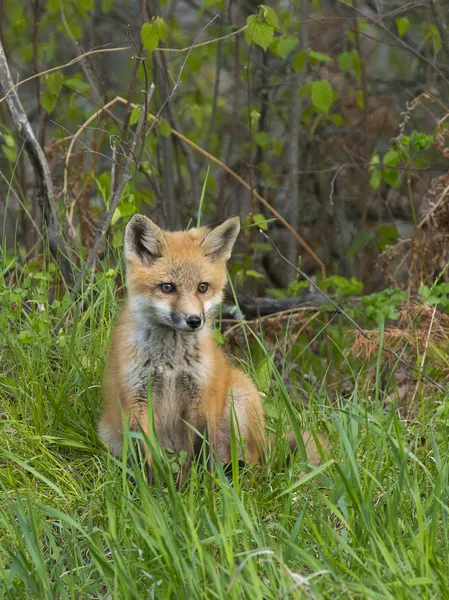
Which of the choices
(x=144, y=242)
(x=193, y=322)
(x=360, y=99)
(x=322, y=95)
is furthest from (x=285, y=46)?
(x=193, y=322)

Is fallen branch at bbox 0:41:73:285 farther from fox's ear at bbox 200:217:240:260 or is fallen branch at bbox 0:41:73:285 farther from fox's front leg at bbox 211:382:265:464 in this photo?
fox's front leg at bbox 211:382:265:464

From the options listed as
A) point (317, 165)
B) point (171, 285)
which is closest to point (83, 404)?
point (171, 285)

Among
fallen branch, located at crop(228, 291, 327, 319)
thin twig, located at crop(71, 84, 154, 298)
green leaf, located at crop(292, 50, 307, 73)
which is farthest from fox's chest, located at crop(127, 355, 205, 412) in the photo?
green leaf, located at crop(292, 50, 307, 73)

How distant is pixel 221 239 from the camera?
442 cm

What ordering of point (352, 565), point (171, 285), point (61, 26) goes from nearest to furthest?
point (352, 565) → point (171, 285) → point (61, 26)

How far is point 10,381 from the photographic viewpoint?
4.42 m

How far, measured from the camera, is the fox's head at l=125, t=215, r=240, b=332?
4.09 m

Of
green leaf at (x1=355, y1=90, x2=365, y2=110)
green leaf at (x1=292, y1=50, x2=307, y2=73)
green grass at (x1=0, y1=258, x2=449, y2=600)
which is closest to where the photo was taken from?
green grass at (x1=0, y1=258, x2=449, y2=600)

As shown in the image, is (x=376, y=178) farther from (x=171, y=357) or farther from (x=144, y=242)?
(x=171, y=357)

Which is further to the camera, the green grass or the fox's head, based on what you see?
the fox's head

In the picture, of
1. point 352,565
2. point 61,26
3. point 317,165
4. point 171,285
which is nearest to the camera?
point 352,565

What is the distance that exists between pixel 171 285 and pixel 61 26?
376 centimetres

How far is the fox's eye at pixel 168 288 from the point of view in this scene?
4.17 metres

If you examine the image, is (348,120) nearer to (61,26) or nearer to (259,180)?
(259,180)
